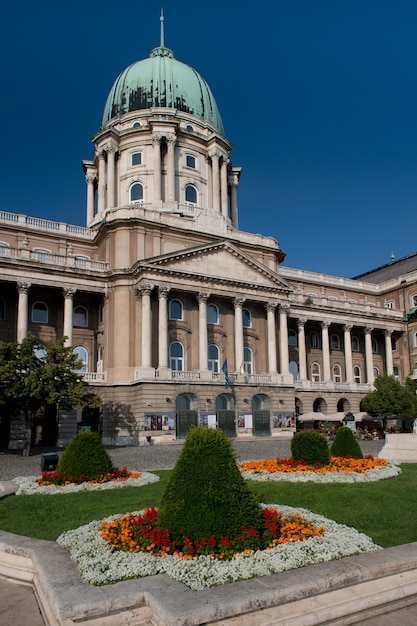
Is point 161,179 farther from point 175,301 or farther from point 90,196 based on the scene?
point 175,301

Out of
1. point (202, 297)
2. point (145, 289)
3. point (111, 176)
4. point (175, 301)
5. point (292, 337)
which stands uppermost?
point (111, 176)

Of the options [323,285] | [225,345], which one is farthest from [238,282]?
[323,285]

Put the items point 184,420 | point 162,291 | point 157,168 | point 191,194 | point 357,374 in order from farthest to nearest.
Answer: point 357,374 → point 191,194 → point 157,168 → point 162,291 → point 184,420

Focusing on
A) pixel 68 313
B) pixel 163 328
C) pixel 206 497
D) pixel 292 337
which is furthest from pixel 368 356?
pixel 206 497

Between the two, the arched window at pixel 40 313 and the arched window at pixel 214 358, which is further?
the arched window at pixel 214 358

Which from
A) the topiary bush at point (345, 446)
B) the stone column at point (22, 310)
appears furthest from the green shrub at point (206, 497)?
the stone column at point (22, 310)

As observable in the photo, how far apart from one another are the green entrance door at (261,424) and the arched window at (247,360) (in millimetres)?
4553

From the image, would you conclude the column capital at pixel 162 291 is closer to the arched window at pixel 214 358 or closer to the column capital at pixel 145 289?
the column capital at pixel 145 289

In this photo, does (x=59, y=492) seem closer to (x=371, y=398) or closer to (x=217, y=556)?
(x=217, y=556)

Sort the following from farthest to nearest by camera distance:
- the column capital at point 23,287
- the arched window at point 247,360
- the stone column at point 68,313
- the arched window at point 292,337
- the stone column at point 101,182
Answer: the arched window at point 292,337 → the stone column at point 101,182 → the arched window at point 247,360 → the stone column at point 68,313 → the column capital at point 23,287

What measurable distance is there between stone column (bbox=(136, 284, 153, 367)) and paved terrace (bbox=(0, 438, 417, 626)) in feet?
123

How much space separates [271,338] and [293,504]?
4016 cm

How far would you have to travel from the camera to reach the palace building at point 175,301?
45.7 metres

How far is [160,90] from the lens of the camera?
65.6 m
